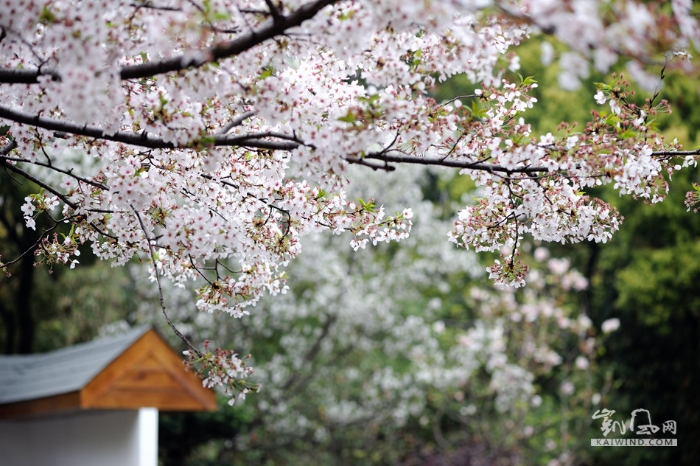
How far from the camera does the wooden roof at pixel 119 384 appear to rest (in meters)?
5.47

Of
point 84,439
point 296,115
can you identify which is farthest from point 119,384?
point 296,115

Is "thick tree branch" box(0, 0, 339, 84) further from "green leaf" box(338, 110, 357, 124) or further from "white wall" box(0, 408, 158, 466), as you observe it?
"white wall" box(0, 408, 158, 466)

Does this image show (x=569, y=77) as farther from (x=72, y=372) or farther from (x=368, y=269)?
(x=368, y=269)

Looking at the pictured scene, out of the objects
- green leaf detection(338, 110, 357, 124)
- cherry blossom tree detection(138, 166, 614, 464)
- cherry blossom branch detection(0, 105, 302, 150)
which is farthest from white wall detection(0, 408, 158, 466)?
green leaf detection(338, 110, 357, 124)

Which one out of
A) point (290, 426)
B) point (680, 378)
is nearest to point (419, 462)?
point (290, 426)

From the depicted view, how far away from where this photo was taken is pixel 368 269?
9.59 m

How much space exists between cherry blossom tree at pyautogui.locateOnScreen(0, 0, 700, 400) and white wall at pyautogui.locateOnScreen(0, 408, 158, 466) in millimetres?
3445

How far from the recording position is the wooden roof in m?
5.47

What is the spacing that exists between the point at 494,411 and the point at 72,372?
6.49 m

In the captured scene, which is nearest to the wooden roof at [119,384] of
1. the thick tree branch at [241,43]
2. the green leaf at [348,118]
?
the thick tree branch at [241,43]

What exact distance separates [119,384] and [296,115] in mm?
4109
